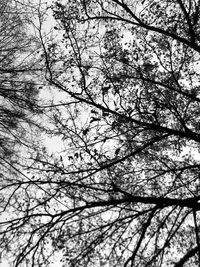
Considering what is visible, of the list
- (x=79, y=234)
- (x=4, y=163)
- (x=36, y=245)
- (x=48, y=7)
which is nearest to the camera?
(x=36, y=245)

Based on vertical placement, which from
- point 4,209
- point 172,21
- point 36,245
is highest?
point 172,21

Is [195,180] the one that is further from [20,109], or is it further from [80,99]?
[20,109]

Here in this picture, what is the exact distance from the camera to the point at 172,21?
6.38m

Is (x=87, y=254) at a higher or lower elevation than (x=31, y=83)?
lower

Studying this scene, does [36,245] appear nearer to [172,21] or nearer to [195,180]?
[195,180]

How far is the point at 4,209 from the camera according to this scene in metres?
4.85

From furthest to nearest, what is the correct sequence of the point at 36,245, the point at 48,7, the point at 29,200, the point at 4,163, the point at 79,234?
the point at 4,163 < the point at 48,7 < the point at 29,200 < the point at 79,234 < the point at 36,245

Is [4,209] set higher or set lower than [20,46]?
lower

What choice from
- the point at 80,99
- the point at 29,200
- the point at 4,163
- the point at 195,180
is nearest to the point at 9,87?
the point at 4,163

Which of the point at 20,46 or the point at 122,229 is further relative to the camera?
the point at 20,46

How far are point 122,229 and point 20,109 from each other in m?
4.50

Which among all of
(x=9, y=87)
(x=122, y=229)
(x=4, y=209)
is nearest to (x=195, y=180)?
(x=122, y=229)

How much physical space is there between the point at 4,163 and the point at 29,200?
2.50 meters

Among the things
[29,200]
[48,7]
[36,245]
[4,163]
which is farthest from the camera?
[4,163]
